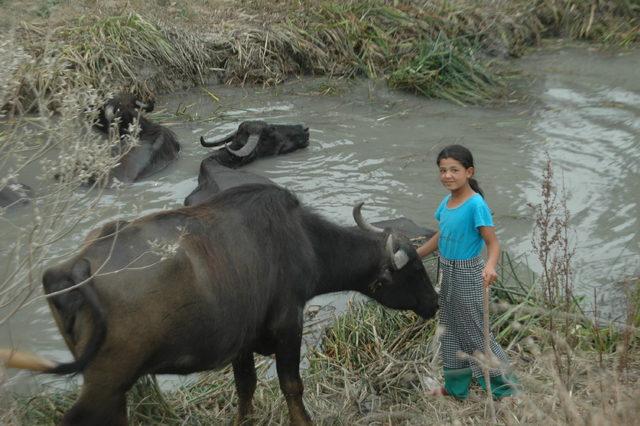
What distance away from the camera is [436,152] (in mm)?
10000

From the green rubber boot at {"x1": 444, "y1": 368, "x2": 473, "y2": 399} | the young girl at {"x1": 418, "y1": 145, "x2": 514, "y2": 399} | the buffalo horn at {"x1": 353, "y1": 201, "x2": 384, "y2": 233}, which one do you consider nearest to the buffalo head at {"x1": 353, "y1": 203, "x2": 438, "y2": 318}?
the buffalo horn at {"x1": 353, "y1": 201, "x2": 384, "y2": 233}

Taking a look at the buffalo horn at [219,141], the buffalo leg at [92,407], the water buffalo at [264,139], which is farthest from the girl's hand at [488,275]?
the buffalo horn at [219,141]

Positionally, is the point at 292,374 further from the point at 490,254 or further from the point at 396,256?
the point at 490,254

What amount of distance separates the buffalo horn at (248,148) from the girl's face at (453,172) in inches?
199

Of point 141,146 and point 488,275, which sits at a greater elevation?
point 488,275

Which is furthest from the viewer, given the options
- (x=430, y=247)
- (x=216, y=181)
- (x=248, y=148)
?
(x=248, y=148)

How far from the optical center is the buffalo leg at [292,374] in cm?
467

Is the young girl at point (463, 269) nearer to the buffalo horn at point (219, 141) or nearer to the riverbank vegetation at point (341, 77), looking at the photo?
the riverbank vegetation at point (341, 77)

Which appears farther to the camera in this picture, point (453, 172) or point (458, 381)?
point (458, 381)

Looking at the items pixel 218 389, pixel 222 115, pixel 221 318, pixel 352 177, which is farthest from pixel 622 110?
pixel 221 318

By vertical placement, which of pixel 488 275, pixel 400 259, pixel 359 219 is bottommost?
pixel 400 259

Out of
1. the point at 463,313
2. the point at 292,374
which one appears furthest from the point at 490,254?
→ the point at 292,374

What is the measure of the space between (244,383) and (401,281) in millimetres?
1135

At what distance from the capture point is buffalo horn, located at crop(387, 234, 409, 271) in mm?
5138
